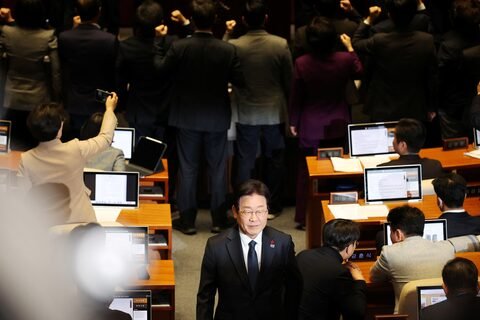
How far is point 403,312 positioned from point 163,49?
3.37 metres

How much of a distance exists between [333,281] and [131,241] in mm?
1224

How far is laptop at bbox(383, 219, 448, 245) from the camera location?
6836 mm

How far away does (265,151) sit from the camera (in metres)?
9.22

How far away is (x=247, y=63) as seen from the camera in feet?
29.1

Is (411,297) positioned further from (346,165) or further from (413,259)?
(346,165)

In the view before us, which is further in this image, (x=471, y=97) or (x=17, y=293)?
(x=471, y=97)

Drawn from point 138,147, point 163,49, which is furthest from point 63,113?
point 163,49

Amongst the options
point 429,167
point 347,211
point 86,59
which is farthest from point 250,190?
point 86,59

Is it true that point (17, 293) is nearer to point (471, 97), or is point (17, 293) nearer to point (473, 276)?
point (473, 276)

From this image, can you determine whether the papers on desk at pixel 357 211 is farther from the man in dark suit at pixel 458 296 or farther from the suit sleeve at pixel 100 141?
the man in dark suit at pixel 458 296

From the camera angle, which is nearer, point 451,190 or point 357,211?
point 451,190

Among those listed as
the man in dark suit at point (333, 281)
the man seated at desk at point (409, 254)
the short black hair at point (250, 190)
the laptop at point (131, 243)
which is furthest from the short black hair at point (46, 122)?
the man seated at desk at point (409, 254)

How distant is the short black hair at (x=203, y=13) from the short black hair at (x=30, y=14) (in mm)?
1301

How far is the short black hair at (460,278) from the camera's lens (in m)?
5.48
